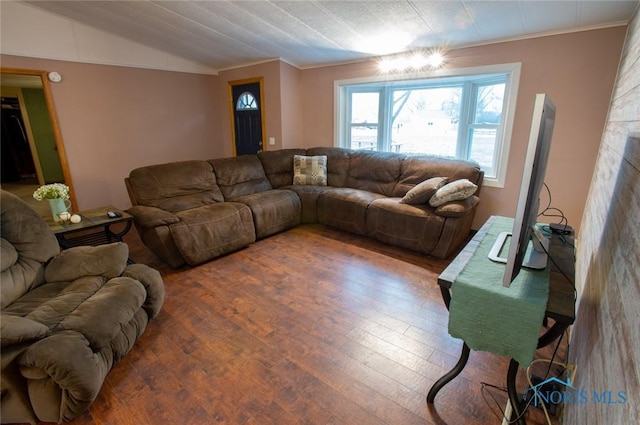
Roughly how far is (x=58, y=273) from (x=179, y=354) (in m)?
0.96

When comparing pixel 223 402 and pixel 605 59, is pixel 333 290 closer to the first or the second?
pixel 223 402

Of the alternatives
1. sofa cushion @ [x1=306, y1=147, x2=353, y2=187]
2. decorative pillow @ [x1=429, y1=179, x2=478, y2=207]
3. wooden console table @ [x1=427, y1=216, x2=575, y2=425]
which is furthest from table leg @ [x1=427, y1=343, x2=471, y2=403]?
sofa cushion @ [x1=306, y1=147, x2=353, y2=187]

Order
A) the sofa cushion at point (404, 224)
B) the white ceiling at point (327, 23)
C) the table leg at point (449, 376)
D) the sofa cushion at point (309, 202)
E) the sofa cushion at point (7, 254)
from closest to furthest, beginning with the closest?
1. the table leg at point (449, 376)
2. the sofa cushion at point (7, 254)
3. the white ceiling at point (327, 23)
4. the sofa cushion at point (404, 224)
5. the sofa cushion at point (309, 202)

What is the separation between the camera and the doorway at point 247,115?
500 centimetres

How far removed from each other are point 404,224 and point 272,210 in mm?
1561

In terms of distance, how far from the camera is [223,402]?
5.01 feet

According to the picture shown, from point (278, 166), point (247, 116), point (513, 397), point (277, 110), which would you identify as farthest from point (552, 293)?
point (247, 116)

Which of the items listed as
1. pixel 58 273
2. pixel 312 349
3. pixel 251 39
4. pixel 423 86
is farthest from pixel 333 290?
pixel 251 39

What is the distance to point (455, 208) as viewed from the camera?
2.85 meters

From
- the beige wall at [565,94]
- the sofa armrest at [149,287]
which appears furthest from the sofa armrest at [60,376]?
the beige wall at [565,94]

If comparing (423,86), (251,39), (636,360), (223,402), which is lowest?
(223,402)

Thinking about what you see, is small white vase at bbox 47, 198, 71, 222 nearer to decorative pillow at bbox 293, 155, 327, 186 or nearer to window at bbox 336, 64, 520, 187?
decorative pillow at bbox 293, 155, 327, 186

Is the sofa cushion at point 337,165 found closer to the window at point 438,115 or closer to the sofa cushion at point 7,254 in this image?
the window at point 438,115

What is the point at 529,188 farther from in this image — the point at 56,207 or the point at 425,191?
the point at 56,207
